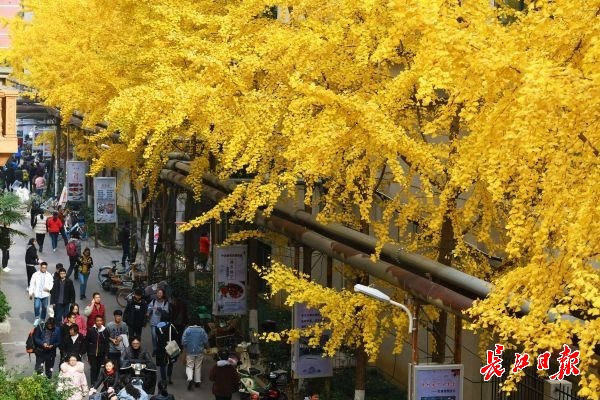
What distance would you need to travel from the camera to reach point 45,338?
22266 mm

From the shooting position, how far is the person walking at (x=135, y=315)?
80.8 feet

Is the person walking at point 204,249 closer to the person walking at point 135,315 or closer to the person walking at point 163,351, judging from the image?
the person walking at point 135,315

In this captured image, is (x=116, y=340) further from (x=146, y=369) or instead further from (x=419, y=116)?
(x=419, y=116)

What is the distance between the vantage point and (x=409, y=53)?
1697cm

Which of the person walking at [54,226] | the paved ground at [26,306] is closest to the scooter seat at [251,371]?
the paved ground at [26,306]

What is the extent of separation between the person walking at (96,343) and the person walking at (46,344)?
600mm

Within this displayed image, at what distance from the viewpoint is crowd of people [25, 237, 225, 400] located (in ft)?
65.1

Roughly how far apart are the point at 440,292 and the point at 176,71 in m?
9.26

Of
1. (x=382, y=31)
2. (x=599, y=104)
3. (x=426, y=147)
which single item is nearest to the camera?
(x=599, y=104)

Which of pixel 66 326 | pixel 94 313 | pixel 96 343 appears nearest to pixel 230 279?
pixel 94 313

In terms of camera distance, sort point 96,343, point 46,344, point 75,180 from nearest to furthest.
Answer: point 96,343 < point 46,344 < point 75,180

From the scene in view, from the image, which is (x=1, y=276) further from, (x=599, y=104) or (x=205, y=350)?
(x=599, y=104)

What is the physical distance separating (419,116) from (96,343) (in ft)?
28.0

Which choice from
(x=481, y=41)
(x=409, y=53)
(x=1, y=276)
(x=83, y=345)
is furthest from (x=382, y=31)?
(x=1, y=276)
